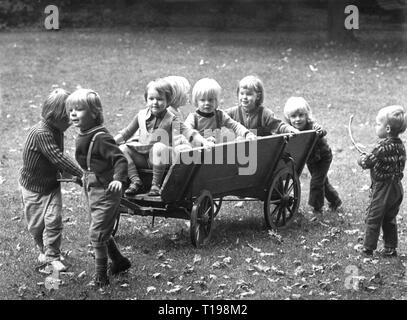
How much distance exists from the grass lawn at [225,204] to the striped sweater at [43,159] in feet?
2.44

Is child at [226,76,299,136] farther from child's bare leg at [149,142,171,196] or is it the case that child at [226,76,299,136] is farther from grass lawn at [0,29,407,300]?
child's bare leg at [149,142,171,196]

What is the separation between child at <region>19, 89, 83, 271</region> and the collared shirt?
268 centimetres

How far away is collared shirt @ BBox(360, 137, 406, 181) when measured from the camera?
7.50m

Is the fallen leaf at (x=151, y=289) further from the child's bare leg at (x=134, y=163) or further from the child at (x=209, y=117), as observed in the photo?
the child at (x=209, y=117)

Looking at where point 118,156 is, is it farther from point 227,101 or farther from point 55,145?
point 227,101

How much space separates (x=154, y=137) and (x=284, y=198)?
164cm

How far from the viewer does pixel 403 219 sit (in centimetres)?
909

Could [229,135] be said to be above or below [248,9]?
below

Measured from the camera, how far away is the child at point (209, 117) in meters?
8.25

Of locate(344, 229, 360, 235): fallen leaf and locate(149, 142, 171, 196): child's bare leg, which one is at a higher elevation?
locate(149, 142, 171, 196): child's bare leg

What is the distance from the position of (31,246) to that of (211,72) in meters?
10.0

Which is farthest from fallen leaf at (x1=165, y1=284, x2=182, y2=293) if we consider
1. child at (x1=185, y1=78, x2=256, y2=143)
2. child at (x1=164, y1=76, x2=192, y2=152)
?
child at (x1=185, y1=78, x2=256, y2=143)

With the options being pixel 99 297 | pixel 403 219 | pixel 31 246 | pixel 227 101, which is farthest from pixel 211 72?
pixel 99 297

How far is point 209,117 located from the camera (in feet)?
27.6
